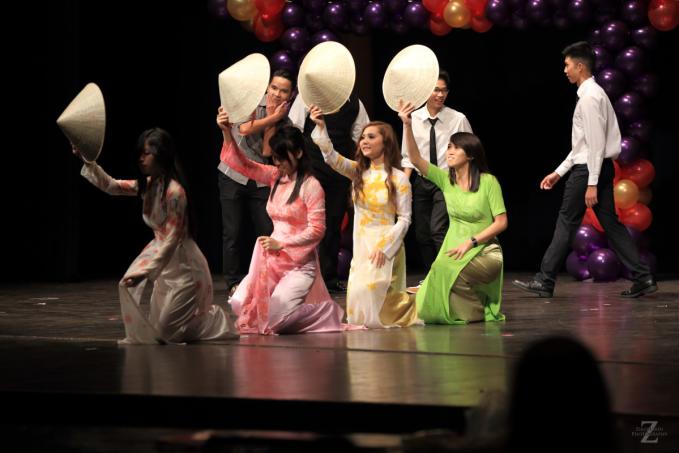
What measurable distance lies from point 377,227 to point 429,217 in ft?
4.96

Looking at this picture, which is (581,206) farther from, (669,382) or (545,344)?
(545,344)

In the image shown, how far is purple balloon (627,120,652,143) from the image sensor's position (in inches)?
330

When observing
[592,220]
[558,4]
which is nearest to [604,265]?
[592,220]

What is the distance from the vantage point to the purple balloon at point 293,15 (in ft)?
27.5

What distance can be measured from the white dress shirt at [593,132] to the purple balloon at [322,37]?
1.81 m

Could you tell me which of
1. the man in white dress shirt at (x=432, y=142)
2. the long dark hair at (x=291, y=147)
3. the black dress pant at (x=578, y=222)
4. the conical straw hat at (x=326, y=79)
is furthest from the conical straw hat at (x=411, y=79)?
the black dress pant at (x=578, y=222)

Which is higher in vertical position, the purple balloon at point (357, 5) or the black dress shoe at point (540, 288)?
the purple balloon at point (357, 5)

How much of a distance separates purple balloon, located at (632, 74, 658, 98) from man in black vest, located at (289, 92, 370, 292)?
195cm

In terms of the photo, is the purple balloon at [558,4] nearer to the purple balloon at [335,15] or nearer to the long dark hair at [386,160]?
the purple balloon at [335,15]

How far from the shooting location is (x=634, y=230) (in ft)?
28.1

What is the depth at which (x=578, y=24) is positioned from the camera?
8.40 meters

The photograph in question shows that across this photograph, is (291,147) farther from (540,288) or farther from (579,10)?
(579,10)

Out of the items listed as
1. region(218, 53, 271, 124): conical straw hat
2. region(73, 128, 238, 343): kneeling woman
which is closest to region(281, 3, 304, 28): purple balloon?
region(218, 53, 271, 124): conical straw hat

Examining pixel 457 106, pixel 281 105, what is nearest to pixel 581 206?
pixel 281 105
